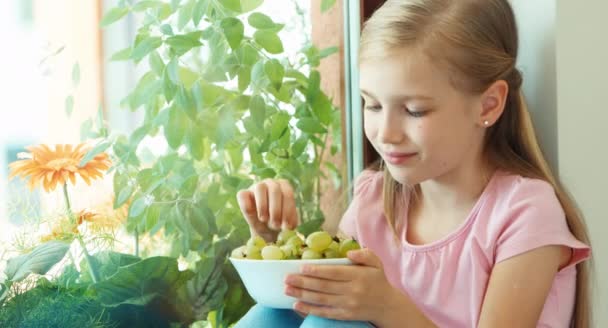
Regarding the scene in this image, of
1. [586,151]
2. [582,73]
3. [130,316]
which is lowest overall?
[130,316]

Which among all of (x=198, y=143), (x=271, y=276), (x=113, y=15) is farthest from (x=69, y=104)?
(x=271, y=276)

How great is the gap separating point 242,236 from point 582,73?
61 cm

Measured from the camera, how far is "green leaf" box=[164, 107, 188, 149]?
52.6 inches

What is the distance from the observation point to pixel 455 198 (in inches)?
52.7

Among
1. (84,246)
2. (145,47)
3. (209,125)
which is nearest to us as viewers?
(84,246)

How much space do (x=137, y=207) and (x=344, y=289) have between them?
38 cm

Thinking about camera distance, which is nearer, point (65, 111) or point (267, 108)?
point (65, 111)

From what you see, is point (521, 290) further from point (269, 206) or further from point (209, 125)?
point (209, 125)

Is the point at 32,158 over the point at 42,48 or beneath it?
beneath

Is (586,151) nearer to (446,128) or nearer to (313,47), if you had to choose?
(446,128)

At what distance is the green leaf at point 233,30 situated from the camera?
1.36 m

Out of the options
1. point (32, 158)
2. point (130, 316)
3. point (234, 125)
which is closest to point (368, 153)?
point (234, 125)

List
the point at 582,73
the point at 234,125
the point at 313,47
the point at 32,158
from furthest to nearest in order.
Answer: the point at 313,47 < the point at 234,125 < the point at 582,73 < the point at 32,158

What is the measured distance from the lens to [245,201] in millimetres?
1337
